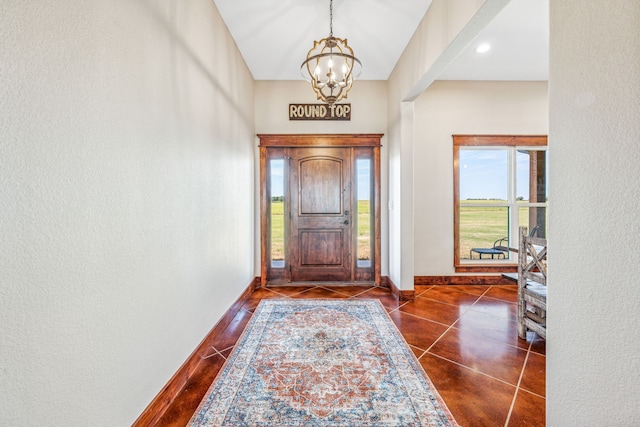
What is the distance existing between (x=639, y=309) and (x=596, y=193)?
0.41 m

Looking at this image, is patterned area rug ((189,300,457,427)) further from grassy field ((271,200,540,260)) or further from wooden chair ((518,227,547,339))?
grassy field ((271,200,540,260))

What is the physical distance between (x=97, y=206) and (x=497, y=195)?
504 centimetres

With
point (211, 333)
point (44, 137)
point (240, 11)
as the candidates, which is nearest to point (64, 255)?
point (44, 137)

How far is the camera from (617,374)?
95 cm

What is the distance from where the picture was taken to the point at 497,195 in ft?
14.7

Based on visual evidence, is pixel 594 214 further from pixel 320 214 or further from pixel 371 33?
pixel 320 214

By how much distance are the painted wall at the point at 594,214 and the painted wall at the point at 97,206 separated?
2.00 metres

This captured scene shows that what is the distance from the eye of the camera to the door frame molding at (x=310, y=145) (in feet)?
14.2

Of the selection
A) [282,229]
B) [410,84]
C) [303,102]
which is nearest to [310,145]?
[303,102]

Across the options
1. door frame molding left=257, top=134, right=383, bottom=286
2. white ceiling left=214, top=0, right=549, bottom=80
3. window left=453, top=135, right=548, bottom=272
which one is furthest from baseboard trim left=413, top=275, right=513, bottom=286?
white ceiling left=214, top=0, right=549, bottom=80

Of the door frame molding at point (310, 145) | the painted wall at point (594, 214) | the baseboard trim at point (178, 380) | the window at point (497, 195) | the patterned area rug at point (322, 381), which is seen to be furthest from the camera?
Answer: the window at point (497, 195)

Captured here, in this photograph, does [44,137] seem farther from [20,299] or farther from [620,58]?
[620,58]

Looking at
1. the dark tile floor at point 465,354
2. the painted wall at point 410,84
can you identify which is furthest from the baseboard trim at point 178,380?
the painted wall at point 410,84

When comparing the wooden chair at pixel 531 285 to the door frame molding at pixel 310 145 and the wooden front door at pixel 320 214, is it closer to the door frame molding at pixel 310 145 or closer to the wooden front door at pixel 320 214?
the door frame molding at pixel 310 145
